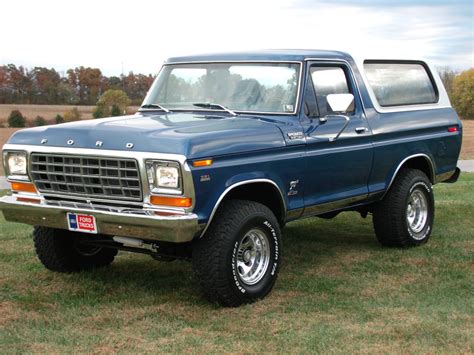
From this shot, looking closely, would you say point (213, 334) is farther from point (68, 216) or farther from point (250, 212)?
point (68, 216)

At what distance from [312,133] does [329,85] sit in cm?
73

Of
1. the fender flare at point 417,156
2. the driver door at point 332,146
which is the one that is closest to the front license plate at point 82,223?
the driver door at point 332,146

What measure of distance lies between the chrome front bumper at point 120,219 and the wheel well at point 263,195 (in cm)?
66

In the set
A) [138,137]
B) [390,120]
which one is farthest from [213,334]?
[390,120]

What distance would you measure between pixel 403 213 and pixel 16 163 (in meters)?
3.96

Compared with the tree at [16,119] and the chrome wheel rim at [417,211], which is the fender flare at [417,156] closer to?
the chrome wheel rim at [417,211]

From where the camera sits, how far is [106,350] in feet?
16.1

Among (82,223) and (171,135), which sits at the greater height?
(171,135)

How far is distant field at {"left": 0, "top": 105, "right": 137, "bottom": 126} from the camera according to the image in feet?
97.2

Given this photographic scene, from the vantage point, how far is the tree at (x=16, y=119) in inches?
1289

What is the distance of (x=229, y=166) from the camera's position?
18.7 feet

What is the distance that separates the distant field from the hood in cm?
2271

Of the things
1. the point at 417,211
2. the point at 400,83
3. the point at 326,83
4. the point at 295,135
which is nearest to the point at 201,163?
the point at 295,135

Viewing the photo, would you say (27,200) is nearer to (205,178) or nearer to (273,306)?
(205,178)
